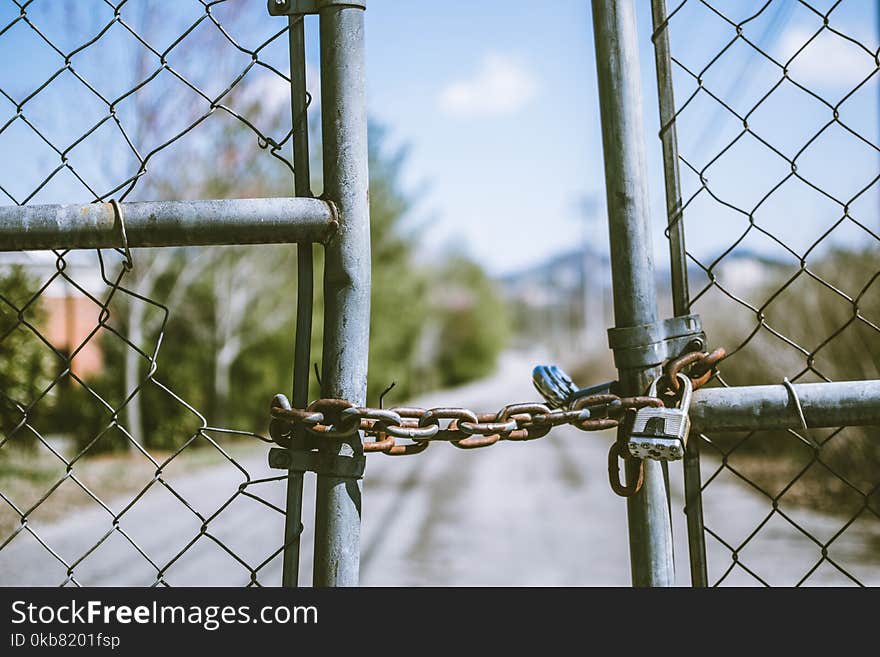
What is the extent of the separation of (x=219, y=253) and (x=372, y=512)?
7.31m

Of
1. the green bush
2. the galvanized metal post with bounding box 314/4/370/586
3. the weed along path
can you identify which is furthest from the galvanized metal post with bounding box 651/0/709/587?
the green bush

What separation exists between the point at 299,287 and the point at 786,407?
67cm

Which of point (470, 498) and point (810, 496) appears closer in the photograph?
point (810, 496)

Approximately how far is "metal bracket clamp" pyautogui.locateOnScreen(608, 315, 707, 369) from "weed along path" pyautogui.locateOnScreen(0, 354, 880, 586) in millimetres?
3037

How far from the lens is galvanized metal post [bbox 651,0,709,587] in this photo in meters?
1.10

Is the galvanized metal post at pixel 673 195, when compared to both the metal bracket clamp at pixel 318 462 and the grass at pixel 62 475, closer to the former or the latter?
the metal bracket clamp at pixel 318 462

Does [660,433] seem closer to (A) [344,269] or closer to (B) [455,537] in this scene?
(A) [344,269]

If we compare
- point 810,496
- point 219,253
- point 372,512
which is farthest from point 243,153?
point 810,496

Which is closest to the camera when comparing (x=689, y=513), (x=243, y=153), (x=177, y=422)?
(x=689, y=513)

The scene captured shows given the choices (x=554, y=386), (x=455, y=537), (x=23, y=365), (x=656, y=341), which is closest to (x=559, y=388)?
(x=554, y=386)

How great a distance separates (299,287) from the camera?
1.04 m

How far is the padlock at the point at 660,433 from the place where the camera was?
0.95 m
